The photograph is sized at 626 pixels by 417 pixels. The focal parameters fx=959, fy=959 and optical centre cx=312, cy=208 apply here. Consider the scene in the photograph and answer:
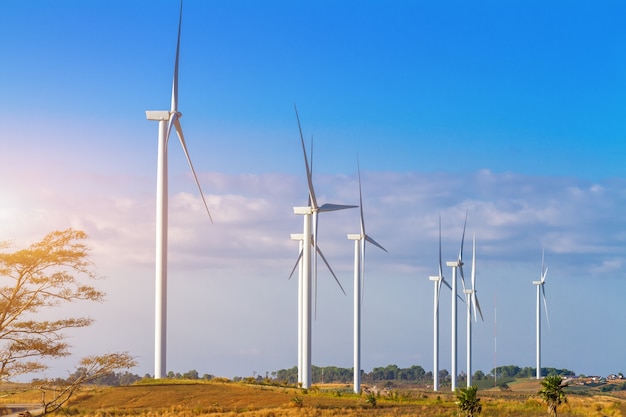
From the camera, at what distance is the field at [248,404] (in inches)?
3450

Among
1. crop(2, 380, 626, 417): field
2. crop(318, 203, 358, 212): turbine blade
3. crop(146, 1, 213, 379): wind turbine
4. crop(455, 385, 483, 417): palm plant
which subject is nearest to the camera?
crop(2, 380, 626, 417): field

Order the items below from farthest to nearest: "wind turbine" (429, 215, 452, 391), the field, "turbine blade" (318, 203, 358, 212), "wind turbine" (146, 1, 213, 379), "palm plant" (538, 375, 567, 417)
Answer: "wind turbine" (429, 215, 452, 391) < "turbine blade" (318, 203, 358, 212) < "wind turbine" (146, 1, 213, 379) < "palm plant" (538, 375, 567, 417) < the field

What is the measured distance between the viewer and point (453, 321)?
16875 centimetres

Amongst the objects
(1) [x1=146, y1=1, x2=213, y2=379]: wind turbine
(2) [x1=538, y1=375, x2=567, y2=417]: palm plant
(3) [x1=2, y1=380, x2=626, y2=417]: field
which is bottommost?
(3) [x1=2, y1=380, x2=626, y2=417]: field

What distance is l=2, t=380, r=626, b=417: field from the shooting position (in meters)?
87.6

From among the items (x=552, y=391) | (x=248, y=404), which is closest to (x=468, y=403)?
(x=552, y=391)

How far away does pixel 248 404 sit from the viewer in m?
93.7

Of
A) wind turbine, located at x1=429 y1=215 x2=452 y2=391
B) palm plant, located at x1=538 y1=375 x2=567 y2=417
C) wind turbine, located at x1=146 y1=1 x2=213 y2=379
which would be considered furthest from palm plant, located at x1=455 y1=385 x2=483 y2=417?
wind turbine, located at x1=429 y1=215 x2=452 y2=391

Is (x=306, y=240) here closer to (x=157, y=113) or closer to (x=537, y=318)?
(x=157, y=113)

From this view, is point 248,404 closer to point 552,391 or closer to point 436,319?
point 552,391

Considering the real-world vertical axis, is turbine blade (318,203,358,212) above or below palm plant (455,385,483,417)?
above

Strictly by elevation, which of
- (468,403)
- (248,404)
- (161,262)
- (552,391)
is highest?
(161,262)

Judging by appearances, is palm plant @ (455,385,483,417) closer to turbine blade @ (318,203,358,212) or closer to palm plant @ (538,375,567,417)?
palm plant @ (538,375,567,417)

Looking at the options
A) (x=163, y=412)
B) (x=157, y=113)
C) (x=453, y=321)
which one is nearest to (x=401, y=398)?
(x=163, y=412)
